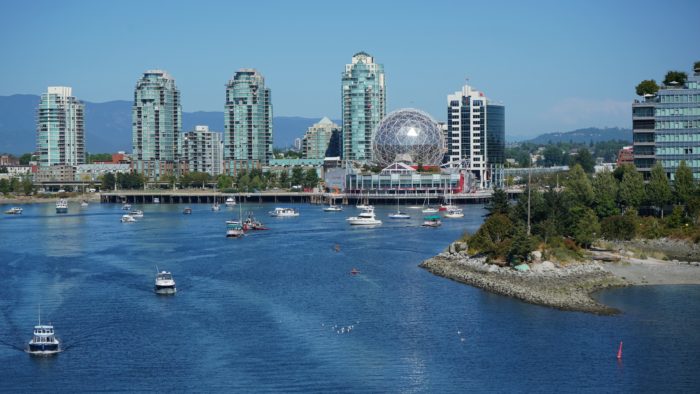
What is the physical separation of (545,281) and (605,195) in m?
22.3

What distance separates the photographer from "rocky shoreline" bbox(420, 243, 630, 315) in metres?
38.6

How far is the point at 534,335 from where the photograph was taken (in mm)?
33500

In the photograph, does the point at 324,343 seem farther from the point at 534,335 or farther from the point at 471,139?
the point at 471,139

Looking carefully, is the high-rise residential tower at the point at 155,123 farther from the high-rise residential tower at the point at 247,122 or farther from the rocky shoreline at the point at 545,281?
the rocky shoreline at the point at 545,281

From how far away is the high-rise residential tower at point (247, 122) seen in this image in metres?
158

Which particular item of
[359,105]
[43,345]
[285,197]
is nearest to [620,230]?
[43,345]

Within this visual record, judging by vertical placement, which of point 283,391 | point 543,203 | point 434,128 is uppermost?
point 434,128

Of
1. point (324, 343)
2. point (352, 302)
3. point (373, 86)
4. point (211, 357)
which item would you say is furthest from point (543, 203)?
point (373, 86)

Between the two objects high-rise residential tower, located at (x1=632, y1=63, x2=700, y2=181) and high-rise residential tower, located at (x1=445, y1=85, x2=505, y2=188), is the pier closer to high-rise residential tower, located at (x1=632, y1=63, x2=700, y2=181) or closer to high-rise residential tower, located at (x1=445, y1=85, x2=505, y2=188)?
high-rise residential tower, located at (x1=445, y1=85, x2=505, y2=188)

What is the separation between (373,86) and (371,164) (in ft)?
94.3

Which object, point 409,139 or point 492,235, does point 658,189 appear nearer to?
point 492,235

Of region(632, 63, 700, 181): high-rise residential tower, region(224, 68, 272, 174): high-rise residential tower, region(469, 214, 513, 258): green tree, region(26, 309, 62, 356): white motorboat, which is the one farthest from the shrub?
region(224, 68, 272, 174): high-rise residential tower

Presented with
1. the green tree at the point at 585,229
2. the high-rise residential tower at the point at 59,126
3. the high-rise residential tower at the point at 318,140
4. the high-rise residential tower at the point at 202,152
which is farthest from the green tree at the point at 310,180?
the green tree at the point at 585,229

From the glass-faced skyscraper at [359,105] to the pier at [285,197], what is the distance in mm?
28617
